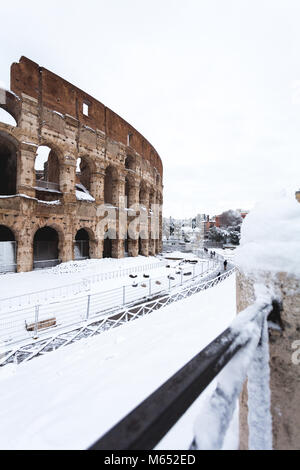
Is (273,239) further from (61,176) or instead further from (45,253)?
(45,253)

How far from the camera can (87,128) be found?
1612cm

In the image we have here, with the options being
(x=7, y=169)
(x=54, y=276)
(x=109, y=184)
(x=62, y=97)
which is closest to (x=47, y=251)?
(x=54, y=276)

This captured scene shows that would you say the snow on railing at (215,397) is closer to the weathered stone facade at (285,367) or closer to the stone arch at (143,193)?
the weathered stone facade at (285,367)

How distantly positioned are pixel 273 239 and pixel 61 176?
15.9 m

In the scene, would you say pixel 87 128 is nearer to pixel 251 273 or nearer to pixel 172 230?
pixel 251 273

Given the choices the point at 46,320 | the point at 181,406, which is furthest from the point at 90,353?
the point at 181,406

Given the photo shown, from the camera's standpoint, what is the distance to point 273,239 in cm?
130

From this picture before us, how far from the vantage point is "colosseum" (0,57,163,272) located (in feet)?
41.5

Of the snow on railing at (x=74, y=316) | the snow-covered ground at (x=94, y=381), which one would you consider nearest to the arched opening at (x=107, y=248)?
the snow on railing at (x=74, y=316)

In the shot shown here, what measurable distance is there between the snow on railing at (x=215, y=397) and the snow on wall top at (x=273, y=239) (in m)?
0.25

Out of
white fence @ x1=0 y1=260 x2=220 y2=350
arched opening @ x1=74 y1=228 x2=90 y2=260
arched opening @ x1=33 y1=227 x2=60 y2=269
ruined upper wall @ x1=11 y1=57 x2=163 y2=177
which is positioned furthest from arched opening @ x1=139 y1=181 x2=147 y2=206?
white fence @ x1=0 y1=260 x2=220 y2=350

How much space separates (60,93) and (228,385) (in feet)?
61.9

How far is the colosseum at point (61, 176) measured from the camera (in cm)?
1265

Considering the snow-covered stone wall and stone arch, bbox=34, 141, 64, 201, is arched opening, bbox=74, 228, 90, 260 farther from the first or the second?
the snow-covered stone wall
